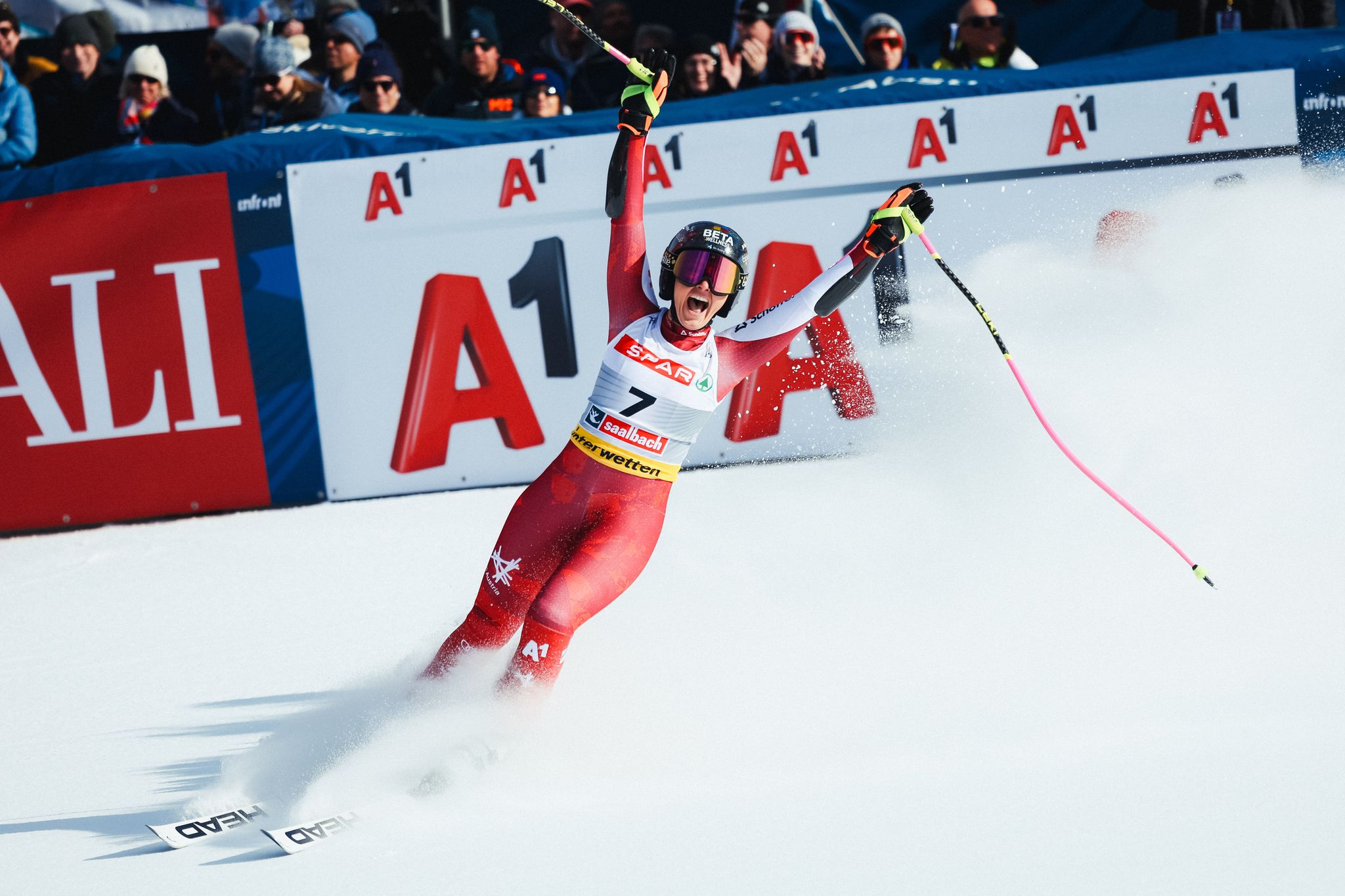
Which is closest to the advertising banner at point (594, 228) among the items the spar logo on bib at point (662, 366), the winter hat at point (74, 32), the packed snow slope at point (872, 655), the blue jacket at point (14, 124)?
the packed snow slope at point (872, 655)

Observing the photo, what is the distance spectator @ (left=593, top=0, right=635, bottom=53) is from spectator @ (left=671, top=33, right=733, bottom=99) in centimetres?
67

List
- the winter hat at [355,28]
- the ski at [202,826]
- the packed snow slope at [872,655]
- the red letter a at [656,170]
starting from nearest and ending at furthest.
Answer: the packed snow slope at [872,655], the ski at [202,826], the red letter a at [656,170], the winter hat at [355,28]

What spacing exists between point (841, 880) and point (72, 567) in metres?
5.13

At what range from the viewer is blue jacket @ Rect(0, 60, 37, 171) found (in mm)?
7883

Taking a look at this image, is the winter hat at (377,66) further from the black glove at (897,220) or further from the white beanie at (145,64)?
the black glove at (897,220)

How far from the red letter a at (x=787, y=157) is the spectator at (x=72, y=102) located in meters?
4.42

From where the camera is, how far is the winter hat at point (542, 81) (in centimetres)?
805

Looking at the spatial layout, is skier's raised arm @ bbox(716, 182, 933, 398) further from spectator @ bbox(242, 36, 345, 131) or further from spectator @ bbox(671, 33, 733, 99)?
spectator @ bbox(242, 36, 345, 131)

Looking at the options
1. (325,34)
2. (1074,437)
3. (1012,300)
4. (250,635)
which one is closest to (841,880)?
(250,635)

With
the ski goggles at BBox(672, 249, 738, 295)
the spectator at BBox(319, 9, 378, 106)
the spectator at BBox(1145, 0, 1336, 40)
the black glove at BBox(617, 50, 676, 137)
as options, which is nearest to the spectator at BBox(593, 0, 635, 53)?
the spectator at BBox(319, 9, 378, 106)

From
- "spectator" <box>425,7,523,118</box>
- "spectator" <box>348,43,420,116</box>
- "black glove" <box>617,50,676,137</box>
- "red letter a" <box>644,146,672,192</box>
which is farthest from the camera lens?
"spectator" <box>348,43,420,116</box>

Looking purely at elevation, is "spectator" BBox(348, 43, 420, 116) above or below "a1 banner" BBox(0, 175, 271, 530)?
above

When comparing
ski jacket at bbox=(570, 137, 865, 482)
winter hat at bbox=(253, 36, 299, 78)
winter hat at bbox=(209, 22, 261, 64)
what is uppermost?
winter hat at bbox=(209, 22, 261, 64)

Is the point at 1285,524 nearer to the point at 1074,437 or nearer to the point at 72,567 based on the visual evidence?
the point at 1074,437
